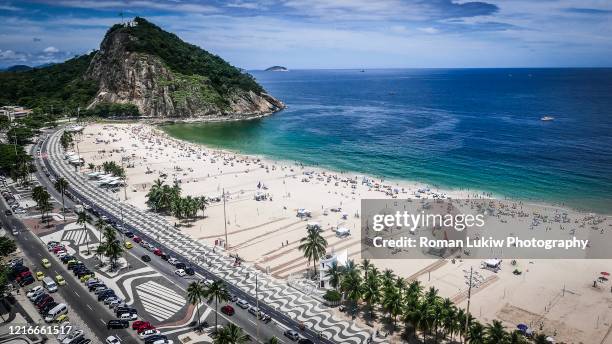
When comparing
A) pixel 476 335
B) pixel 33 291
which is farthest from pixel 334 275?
pixel 33 291

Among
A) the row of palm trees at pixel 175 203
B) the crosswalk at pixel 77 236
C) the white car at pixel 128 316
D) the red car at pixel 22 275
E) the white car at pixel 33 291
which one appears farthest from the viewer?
the row of palm trees at pixel 175 203

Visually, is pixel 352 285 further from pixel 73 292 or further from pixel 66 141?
pixel 66 141

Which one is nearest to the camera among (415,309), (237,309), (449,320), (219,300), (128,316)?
(449,320)

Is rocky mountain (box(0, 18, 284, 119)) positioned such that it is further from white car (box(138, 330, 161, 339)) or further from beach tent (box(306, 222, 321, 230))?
white car (box(138, 330, 161, 339))

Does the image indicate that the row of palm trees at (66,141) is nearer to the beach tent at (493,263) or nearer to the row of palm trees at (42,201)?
the row of palm trees at (42,201)

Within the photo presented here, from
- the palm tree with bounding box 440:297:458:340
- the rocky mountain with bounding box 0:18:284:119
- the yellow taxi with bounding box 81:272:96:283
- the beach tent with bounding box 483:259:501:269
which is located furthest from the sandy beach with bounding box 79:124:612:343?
the rocky mountain with bounding box 0:18:284:119

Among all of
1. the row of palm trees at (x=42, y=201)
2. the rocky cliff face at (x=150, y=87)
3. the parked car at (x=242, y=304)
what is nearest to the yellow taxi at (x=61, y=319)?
the parked car at (x=242, y=304)

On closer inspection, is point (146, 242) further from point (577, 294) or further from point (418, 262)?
point (577, 294)
